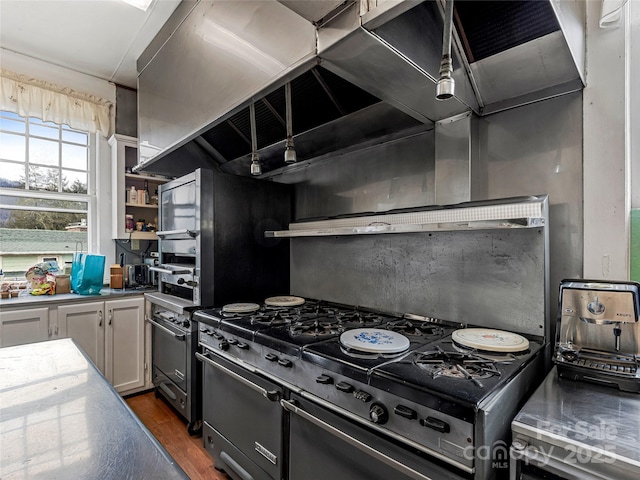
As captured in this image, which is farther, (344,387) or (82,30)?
(82,30)

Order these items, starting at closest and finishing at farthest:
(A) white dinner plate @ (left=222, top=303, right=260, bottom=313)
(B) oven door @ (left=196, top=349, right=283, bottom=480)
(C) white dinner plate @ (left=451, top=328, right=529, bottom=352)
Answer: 1. (C) white dinner plate @ (left=451, top=328, right=529, bottom=352)
2. (B) oven door @ (left=196, top=349, right=283, bottom=480)
3. (A) white dinner plate @ (left=222, top=303, right=260, bottom=313)

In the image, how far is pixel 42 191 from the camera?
312 centimetres

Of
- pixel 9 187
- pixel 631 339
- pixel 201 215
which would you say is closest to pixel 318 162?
pixel 201 215

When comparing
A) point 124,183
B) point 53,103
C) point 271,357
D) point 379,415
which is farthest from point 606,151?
point 53,103

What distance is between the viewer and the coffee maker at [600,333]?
1105 mm

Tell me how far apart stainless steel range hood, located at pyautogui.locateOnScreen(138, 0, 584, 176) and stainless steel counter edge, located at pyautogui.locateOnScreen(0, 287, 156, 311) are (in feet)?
4.67

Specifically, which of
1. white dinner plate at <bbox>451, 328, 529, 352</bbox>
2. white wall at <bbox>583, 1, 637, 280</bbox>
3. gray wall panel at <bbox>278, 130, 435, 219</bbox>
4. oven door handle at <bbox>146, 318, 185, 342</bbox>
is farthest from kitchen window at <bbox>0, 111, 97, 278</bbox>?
white wall at <bbox>583, 1, 637, 280</bbox>

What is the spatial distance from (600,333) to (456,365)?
0.56m

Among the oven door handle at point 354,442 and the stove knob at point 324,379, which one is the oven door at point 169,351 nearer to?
the oven door handle at point 354,442

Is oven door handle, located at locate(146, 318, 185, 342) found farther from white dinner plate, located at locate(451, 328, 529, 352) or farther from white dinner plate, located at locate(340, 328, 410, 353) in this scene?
white dinner plate, located at locate(451, 328, 529, 352)

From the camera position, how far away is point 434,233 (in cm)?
182

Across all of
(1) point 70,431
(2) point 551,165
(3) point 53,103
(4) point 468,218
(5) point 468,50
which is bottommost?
(1) point 70,431

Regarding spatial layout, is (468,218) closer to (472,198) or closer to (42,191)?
(472,198)

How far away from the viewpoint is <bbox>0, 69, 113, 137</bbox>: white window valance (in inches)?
113
